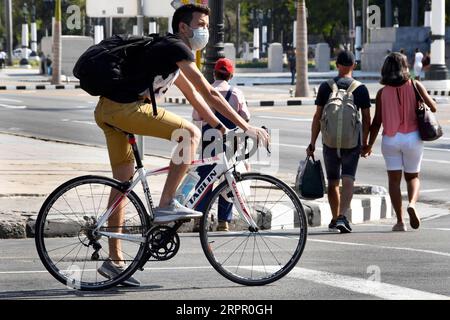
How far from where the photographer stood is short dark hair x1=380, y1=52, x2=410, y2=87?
468 inches

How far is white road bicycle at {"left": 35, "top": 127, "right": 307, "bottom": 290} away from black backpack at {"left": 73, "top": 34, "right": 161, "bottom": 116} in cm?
41

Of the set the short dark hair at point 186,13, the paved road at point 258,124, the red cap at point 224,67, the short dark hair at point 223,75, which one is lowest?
the paved road at point 258,124

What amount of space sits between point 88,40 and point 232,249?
5830 cm

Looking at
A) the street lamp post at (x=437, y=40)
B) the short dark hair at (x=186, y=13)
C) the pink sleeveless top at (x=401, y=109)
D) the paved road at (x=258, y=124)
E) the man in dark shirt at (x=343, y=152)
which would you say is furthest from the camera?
the street lamp post at (x=437, y=40)

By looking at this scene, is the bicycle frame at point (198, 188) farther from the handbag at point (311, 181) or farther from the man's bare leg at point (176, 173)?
the handbag at point (311, 181)

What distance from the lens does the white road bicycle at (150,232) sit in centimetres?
815

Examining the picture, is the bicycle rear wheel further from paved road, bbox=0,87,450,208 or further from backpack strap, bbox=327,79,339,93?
paved road, bbox=0,87,450,208

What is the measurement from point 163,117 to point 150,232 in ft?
2.34

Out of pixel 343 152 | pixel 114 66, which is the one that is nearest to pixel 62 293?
pixel 114 66

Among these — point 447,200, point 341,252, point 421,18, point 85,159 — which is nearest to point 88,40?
point 421,18

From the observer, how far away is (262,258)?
8.42 m

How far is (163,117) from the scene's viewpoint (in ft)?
26.5

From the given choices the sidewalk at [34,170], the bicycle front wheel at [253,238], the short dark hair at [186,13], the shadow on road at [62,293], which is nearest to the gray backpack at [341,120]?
A: the sidewalk at [34,170]

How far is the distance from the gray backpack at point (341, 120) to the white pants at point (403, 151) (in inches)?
13.4
